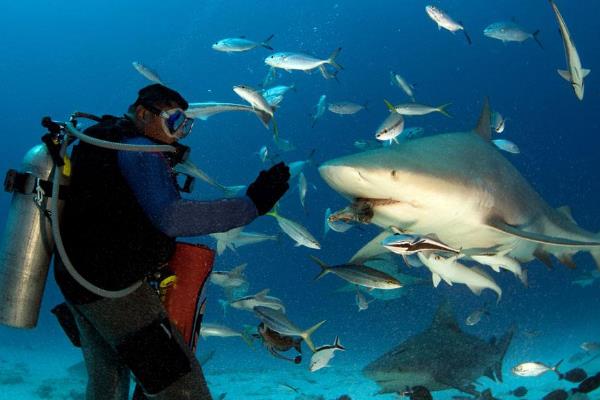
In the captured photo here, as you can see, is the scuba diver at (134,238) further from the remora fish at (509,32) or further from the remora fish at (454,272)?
the remora fish at (509,32)

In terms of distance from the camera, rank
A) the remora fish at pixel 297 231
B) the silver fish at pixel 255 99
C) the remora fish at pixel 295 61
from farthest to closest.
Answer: the remora fish at pixel 295 61
the remora fish at pixel 297 231
the silver fish at pixel 255 99

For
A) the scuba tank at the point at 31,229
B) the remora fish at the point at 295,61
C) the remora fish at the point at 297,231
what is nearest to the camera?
the scuba tank at the point at 31,229

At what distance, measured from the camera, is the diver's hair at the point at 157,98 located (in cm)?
273

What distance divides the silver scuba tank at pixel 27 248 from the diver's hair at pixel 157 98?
680mm

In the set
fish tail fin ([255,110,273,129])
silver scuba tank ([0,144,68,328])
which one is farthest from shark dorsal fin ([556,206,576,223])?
silver scuba tank ([0,144,68,328])

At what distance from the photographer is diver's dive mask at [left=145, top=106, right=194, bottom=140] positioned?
8.95 ft

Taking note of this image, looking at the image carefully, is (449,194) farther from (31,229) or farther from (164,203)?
(31,229)

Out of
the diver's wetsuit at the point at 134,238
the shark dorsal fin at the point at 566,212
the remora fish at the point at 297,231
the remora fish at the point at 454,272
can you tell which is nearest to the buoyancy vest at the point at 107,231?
the diver's wetsuit at the point at 134,238

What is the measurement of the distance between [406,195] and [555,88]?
288 ft

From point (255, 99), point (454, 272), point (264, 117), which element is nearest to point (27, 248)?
point (264, 117)

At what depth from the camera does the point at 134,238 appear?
2.35 meters

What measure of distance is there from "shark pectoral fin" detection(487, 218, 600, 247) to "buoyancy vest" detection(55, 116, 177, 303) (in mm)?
3073

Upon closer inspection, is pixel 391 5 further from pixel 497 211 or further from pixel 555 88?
pixel 497 211

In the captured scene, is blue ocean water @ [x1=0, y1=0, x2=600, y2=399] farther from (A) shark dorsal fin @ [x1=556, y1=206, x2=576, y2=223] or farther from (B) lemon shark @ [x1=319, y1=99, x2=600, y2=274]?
(B) lemon shark @ [x1=319, y1=99, x2=600, y2=274]
